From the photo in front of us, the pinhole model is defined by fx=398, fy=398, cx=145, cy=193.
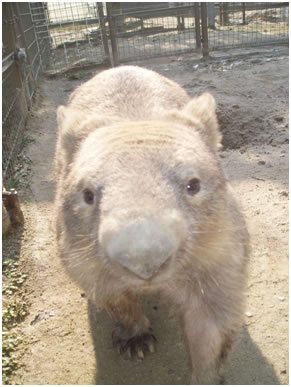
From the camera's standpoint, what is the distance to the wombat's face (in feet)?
4.89

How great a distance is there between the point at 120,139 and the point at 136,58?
8.28 metres

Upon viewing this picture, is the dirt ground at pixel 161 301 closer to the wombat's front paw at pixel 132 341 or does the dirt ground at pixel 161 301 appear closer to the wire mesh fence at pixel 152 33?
the wombat's front paw at pixel 132 341

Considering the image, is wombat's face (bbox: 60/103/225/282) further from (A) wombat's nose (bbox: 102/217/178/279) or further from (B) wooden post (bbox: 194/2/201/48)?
(B) wooden post (bbox: 194/2/201/48)

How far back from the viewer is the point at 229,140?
204 inches

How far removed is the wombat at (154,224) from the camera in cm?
156

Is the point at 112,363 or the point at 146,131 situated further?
the point at 112,363

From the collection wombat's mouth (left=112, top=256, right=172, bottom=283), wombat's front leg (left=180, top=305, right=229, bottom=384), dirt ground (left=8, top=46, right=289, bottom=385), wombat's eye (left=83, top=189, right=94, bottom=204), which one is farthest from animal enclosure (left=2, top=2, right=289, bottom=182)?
wombat's mouth (left=112, top=256, right=172, bottom=283)

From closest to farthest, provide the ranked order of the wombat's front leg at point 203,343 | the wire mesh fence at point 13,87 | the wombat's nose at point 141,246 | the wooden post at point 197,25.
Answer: the wombat's nose at point 141,246 < the wombat's front leg at point 203,343 < the wire mesh fence at point 13,87 < the wooden post at point 197,25

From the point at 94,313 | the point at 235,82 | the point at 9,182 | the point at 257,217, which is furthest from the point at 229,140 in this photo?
the point at 94,313

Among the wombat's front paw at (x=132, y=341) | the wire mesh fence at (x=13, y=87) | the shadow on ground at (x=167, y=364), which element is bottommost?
the shadow on ground at (x=167, y=364)

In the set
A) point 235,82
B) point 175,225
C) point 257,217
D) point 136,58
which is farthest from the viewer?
point 136,58

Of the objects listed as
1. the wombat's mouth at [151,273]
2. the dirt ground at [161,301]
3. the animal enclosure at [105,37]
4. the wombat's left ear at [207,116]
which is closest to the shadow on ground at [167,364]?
the dirt ground at [161,301]

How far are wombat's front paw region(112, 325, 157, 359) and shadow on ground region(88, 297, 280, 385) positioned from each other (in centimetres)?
4

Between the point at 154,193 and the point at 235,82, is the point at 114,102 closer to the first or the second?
the point at 154,193
